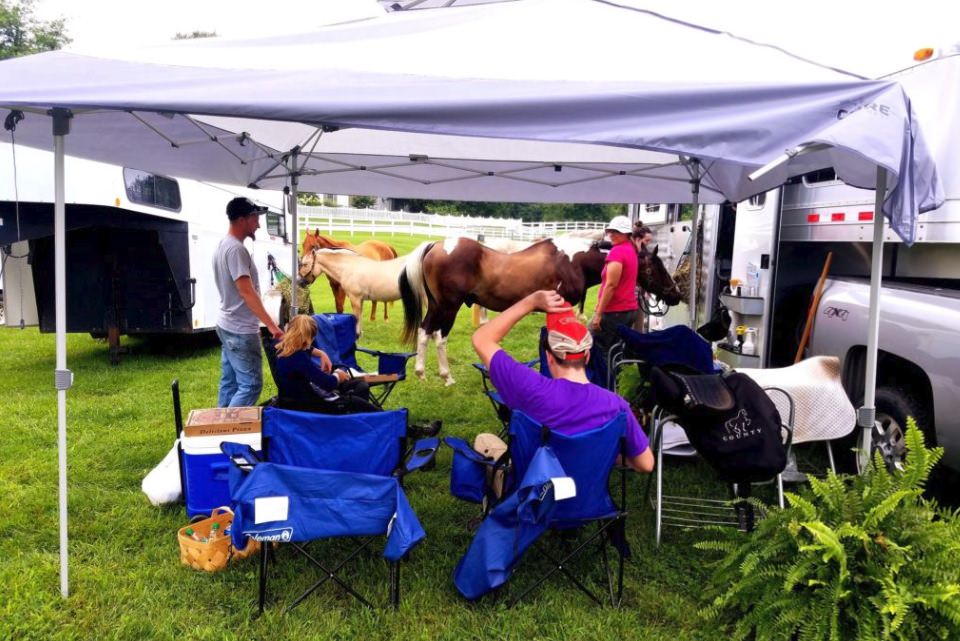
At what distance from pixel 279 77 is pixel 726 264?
5.07 metres

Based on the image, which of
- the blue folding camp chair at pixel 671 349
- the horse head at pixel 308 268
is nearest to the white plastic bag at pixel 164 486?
the blue folding camp chair at pixel 671 349

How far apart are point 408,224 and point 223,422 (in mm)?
25944

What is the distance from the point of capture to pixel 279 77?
2.82 metres

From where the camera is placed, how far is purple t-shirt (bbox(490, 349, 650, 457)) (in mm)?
2955

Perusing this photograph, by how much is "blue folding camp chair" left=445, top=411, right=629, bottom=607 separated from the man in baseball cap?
2184 millimetres

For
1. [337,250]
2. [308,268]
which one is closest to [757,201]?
[337,250]

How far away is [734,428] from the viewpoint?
10.2ft

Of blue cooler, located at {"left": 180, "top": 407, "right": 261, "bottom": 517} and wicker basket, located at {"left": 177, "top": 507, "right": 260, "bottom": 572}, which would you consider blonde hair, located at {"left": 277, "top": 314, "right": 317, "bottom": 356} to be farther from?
wicker basket, located at {"left": 177, "top": 507, "right": 260, "bottom": 572}

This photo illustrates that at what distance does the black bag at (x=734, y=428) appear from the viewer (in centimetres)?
308

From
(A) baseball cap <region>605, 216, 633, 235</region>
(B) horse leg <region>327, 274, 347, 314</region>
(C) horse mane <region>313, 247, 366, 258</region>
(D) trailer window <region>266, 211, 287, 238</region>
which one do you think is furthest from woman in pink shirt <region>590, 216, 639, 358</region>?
(D) trailer window <region>266, 211, 287, 238</region>

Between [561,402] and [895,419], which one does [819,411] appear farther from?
[561,402]

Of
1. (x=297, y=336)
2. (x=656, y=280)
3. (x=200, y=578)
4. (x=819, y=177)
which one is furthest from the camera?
(x=656, y=280)

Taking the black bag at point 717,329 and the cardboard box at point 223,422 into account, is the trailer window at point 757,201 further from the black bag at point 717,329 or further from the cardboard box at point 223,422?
the cardboard box at point 223,422

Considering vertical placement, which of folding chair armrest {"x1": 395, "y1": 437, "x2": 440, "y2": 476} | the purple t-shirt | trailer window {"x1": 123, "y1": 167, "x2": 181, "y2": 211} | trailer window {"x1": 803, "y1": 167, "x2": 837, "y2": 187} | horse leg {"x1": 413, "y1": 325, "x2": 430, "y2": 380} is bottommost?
horse leg {"x1": 413, "y1": 325, "x2": 430, "y2": 380}
